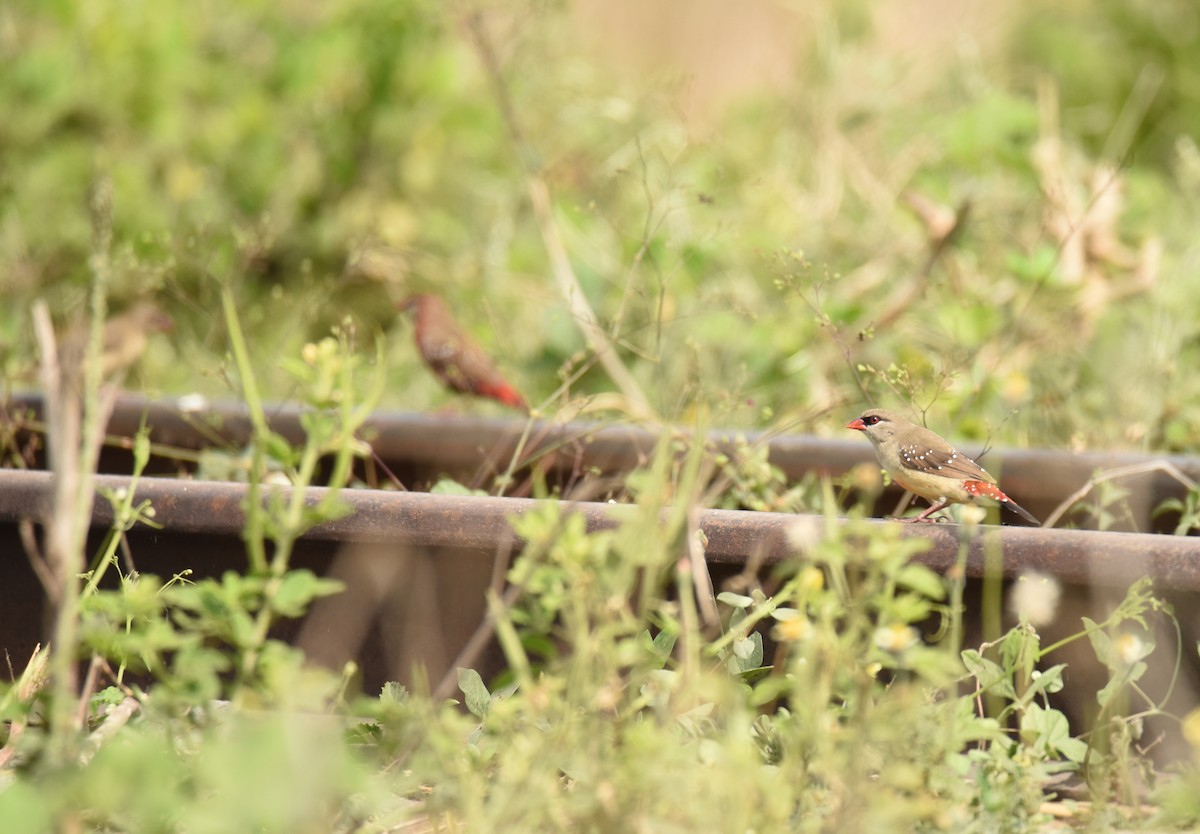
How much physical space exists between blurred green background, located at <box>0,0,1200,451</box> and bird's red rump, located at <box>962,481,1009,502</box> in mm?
1090

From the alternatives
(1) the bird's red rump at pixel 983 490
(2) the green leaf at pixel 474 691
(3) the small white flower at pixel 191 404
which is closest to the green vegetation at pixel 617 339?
(2) the green leaf at pixel 474 691

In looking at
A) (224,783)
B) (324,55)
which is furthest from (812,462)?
(324,55)

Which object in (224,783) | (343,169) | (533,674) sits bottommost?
(533,674)

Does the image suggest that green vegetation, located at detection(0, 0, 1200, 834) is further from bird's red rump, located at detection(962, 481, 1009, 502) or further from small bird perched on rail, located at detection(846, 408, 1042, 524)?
bird's red rump, located at detection(962, 481, 1009, 502)

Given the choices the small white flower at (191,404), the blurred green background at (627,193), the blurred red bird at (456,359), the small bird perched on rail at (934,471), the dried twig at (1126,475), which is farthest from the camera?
the blurred red bird at (456,359)

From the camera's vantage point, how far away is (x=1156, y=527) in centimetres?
395

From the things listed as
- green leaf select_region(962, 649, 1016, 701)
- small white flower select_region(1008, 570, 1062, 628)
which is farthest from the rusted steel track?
green leaf select_region(962, 649, 1016, 701)

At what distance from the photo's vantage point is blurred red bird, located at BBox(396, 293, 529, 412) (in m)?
5.92

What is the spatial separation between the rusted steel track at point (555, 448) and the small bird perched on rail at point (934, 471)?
266 mm

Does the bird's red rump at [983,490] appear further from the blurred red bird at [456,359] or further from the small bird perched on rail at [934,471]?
the blurred red bird at [456,359]

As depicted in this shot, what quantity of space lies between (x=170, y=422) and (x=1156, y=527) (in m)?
3.10

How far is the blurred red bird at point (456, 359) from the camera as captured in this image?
19.4 feet

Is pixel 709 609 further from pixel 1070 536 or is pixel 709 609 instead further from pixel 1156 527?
pixel 1156 527

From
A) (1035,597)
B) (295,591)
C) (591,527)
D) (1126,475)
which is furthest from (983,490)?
(295,591)
